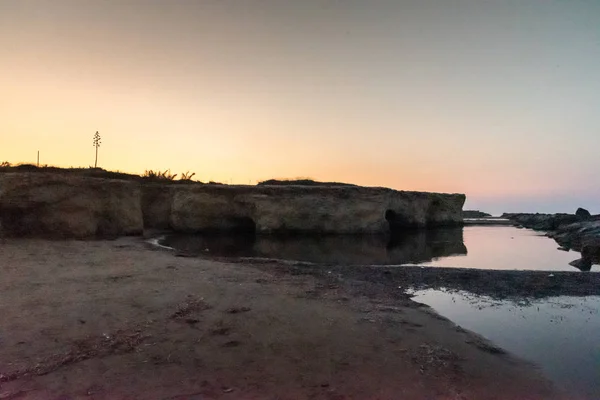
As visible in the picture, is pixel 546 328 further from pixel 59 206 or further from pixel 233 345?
pixel 59 206

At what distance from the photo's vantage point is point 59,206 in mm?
17531

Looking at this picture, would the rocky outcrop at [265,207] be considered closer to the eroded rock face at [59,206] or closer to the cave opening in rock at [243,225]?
the cave opening in rock at [243,225]

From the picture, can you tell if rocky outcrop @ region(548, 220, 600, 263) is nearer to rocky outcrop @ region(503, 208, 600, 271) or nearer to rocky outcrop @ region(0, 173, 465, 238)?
rocky outcrop @ region(503, 208, 600, 271)

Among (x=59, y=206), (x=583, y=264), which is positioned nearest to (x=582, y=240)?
(x=583, y=264)

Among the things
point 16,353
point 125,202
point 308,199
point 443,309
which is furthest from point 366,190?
point 16,353

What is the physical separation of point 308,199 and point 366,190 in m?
4.70

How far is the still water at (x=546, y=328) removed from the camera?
470 cm

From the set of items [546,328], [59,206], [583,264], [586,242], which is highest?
[59,206]

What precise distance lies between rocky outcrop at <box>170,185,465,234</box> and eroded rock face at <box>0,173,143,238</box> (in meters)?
9.52

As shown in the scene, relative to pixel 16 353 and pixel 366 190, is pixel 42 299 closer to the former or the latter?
pixel 16 353

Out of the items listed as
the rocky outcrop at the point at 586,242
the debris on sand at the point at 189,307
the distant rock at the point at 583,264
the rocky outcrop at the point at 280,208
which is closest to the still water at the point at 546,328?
the debris on sand at the point at 189,307

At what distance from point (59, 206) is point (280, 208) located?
15.4 m

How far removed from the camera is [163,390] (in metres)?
3.85

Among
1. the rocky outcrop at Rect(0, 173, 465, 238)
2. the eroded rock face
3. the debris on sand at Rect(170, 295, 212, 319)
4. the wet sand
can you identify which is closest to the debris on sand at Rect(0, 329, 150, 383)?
the wet sand
